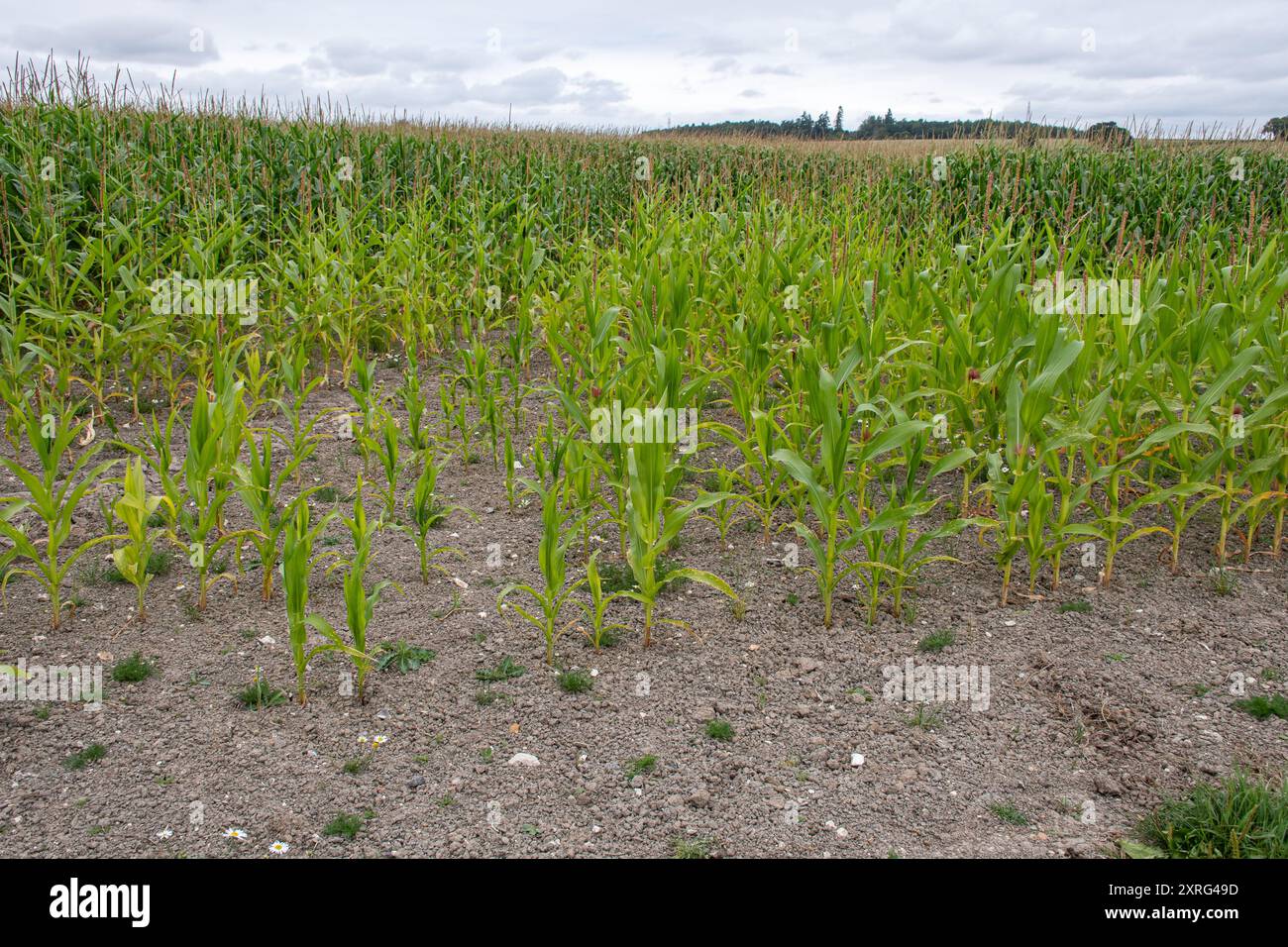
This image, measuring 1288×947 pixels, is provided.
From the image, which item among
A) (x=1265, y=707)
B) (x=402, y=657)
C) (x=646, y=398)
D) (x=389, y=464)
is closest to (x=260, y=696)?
(x=402, y=657)

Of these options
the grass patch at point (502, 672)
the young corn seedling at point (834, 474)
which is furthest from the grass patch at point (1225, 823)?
the grass patch at point (502, 672)

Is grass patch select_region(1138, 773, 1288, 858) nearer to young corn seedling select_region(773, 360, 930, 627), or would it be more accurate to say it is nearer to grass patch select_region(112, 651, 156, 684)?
young corn seedling select_region(773, 360, 930, 627)

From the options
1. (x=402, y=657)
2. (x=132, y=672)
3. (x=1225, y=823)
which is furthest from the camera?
(x=402, y=657)

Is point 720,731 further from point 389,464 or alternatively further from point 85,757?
point 389,464

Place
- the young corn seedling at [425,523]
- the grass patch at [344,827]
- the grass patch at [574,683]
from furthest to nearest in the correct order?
the young corn seedling at [425,523] < the grass patch at [574,683] < the grass patch at [344,827]

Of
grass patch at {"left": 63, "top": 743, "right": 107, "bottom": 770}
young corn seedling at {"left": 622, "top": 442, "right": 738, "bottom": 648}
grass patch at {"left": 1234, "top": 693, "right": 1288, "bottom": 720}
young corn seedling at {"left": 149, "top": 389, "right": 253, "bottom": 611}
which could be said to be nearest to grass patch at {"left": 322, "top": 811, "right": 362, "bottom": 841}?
grass patch at {"left": 63, "top": 743, "right": 107, "bottom": 770}

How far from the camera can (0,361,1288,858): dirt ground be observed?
262cm

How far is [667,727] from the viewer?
305 centimetres

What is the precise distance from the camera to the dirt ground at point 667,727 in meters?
2.62

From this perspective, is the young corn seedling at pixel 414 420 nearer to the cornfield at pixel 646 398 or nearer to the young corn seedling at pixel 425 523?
the cornfield at pixel 646 398

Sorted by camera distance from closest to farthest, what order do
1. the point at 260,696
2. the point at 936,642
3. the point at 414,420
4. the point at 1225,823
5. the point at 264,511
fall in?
the point at 1225,823 → the point at 260,696 → the point at 936,642 → the point at 264,511 → the point at 414,420

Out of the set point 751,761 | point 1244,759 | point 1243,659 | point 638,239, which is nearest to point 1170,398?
point 1243,659

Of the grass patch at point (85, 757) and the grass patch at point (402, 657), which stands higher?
the grass patch at point (402, 657)

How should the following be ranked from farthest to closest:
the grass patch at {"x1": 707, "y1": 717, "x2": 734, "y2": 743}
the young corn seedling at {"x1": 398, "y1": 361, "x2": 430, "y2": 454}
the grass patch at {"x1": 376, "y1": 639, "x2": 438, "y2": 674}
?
the young corn seedling at {"x1": 398, "y1": 361, "x2": 430, "y2": 454} < the grass patch at {"x1": 376, "y1": 639, "x2": 438, "y2": 674} < the grass patch at {"x1": 707, "y1": 717, "x2": 734, "y2": 743}
